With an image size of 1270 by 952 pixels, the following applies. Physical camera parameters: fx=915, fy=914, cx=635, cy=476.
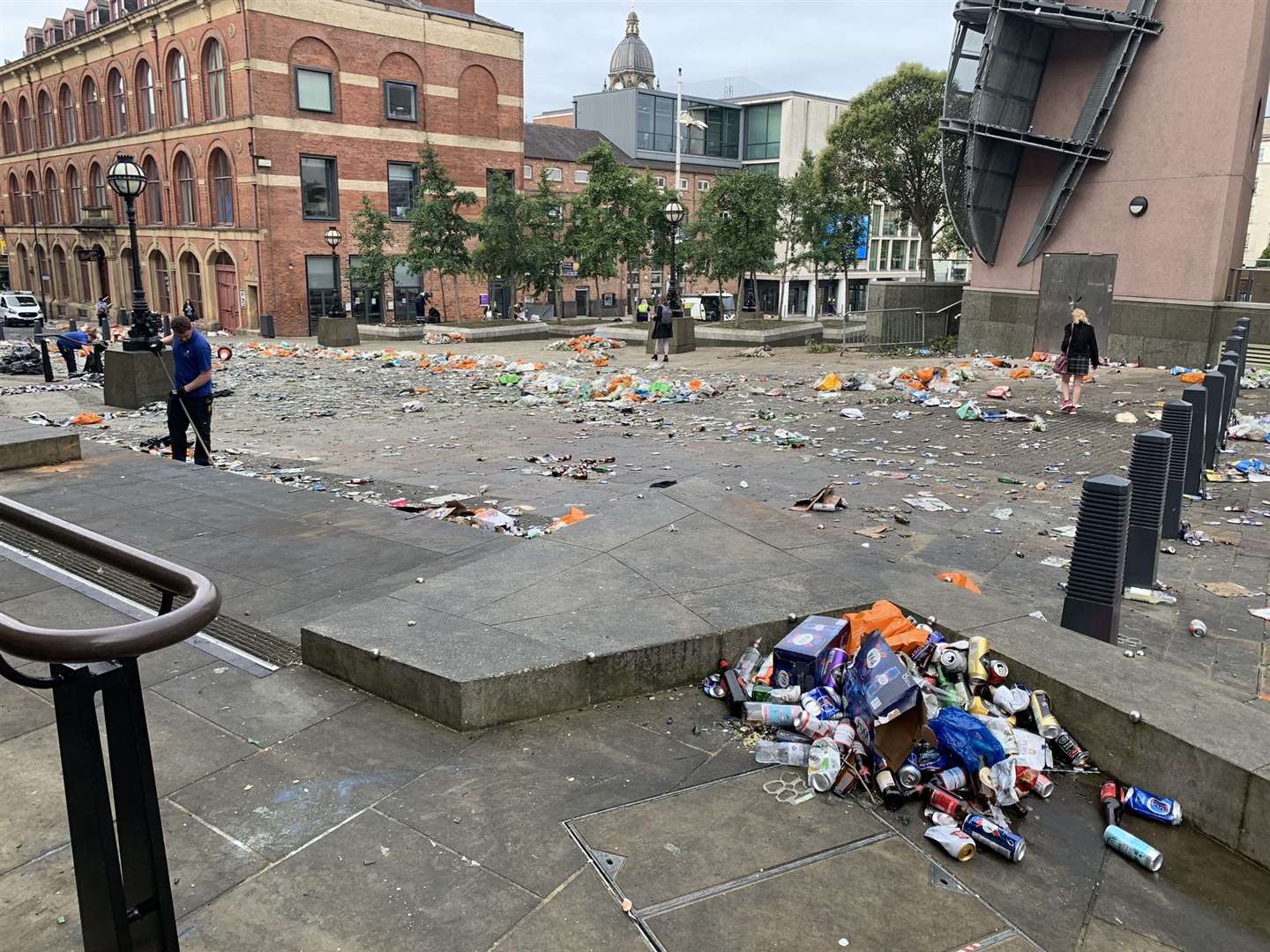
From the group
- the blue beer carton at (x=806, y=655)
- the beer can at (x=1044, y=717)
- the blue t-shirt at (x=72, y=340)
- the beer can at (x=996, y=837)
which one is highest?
the blue t-shirt at (x=72, y=340)

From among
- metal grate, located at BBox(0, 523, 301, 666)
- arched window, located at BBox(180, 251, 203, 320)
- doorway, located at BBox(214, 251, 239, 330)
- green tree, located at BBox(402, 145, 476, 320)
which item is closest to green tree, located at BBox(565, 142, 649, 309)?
green tree, located at BBox(402, 145, 476, 320)

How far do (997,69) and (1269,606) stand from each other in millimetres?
18701

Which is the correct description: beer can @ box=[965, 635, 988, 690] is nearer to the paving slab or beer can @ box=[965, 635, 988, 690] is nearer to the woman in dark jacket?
the paving slab

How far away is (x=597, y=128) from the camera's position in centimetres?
7438

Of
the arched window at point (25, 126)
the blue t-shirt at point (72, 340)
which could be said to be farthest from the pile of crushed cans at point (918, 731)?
the arched window at point (25, 126)

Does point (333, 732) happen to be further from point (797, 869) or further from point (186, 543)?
point (186, 543)

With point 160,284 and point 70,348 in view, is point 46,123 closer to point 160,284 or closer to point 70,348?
point 160,284

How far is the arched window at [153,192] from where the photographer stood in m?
48.9

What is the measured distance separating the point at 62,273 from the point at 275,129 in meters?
29.1

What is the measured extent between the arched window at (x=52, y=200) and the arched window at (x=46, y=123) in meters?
1.84

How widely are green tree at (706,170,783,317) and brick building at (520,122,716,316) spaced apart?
22127 mm

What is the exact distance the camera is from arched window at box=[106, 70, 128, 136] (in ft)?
166

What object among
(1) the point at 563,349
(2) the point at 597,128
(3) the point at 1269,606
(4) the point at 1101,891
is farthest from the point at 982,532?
(2) the point at 597,128

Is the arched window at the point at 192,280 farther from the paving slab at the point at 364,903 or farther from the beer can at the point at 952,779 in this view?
the beer can at the point at 952,779
